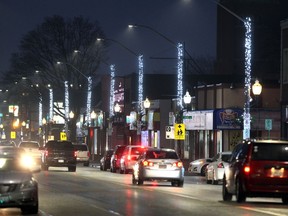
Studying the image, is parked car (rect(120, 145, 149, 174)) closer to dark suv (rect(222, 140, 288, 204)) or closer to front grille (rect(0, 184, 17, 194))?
dark suv (rect(222, 140, 288, 204))

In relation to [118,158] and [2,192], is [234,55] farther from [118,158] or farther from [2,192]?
[2,192]

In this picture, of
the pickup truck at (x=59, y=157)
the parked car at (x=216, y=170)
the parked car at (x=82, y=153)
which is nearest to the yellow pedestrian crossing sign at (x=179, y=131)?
the pickup truck at (x=59, y=157)

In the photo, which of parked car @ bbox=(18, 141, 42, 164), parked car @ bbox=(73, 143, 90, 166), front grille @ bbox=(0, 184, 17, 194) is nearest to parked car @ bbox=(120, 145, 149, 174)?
parked car @ bbox=(18, 141, 42, 164)

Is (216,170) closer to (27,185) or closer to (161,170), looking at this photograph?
(161,170)

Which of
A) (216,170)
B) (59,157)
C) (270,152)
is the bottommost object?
(216,170)

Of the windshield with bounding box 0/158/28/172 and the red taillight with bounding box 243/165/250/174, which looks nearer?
the windshield with bounding box 0/158/28/172

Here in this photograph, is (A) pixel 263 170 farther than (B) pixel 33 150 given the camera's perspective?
No

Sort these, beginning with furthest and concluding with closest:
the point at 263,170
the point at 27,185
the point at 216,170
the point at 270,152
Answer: the point at 216,170, the point at 270,152, the point at 263,170, the point at 27,185

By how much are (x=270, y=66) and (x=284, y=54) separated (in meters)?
47.1

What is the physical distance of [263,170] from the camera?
24.5 metres

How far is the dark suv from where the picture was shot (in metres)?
24.4

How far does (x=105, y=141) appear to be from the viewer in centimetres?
9494

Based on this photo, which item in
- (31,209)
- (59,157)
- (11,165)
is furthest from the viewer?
(59,157)

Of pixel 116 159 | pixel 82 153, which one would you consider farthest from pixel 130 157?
pixel 82 153
